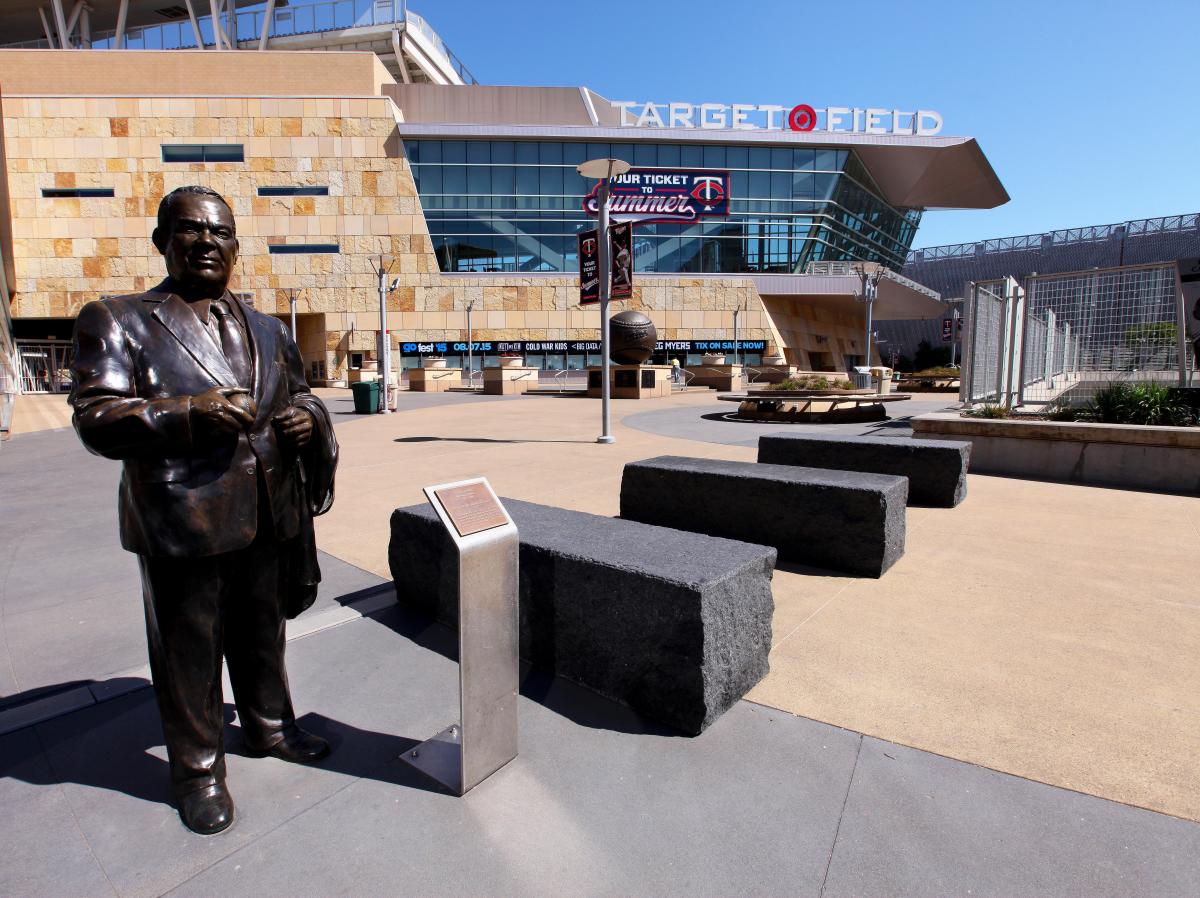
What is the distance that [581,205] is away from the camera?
4566 cm

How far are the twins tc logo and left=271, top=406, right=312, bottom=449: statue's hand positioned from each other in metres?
46.1

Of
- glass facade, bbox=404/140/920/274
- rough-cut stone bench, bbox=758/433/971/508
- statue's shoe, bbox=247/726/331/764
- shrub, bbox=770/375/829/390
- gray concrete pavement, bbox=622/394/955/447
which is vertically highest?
glass facade, bbox=404/140/920/274

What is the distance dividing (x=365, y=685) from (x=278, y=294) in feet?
150

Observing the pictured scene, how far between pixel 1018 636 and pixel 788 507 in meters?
1.74

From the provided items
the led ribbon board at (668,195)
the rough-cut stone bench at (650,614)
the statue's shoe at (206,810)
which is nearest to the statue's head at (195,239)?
the rough-cut stone bench at (650,614)

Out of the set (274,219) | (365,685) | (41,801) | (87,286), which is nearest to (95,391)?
(41,801)

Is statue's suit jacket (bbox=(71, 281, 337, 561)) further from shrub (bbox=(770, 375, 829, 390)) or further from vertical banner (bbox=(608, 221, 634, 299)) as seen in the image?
shrub (bbox=(770, 375, 829, 390))

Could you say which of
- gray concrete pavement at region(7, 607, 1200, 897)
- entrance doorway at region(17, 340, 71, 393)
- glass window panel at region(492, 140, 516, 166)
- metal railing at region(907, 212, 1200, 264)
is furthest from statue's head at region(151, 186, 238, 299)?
metal railing at region(907, 212, 1200, 264)

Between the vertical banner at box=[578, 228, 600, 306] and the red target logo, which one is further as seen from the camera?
the red target logo

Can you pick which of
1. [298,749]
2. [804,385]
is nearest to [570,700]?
[298,749]

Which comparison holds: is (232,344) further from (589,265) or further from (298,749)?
(589,265)

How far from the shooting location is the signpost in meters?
2.25

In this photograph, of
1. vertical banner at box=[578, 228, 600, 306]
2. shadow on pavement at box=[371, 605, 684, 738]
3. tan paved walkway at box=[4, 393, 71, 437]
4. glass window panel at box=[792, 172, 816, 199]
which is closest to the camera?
shadow on pavement at box=[371, 605, 684, 738]

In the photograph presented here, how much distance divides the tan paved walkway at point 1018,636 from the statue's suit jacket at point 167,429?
2338mm
